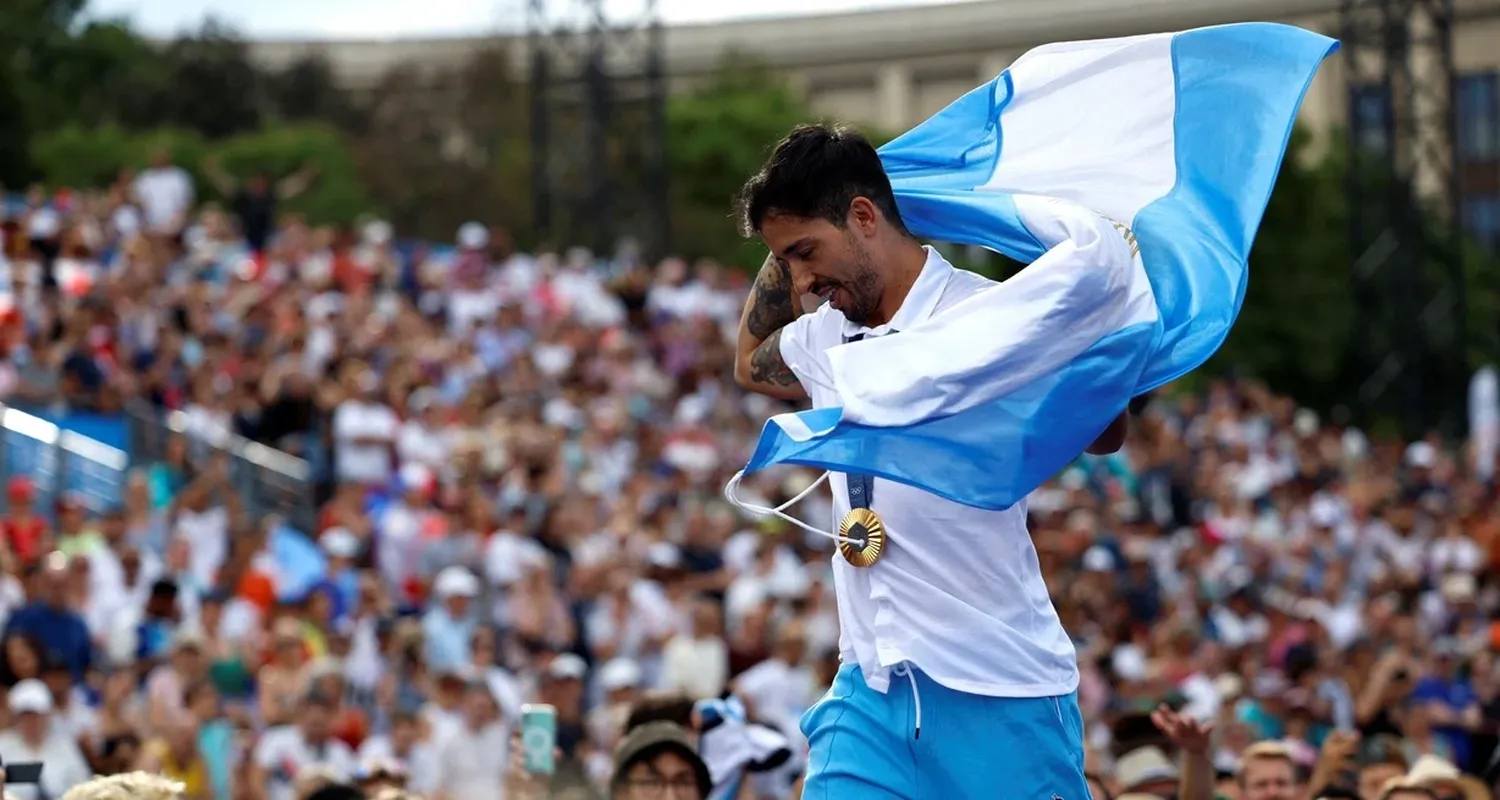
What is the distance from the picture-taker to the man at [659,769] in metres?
7.00

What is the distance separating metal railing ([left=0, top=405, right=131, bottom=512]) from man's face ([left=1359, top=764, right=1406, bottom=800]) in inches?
367

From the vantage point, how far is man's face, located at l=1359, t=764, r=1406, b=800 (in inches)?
378

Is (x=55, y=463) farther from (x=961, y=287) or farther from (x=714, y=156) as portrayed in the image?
(x=714, y=156)

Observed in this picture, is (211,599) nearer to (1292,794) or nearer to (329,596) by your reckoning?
(329,596)

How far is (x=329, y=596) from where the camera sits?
14.3m

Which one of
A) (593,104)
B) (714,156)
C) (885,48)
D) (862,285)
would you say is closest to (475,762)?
(862,285)

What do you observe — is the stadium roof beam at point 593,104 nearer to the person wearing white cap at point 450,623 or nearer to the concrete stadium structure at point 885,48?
the person wearing white cap at point 450,623

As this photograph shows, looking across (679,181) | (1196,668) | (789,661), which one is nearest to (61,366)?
(789,661)

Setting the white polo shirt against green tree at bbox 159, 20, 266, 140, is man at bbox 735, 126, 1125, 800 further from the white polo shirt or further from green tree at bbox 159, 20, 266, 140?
green tree at bbox 159, 20, 266, 140

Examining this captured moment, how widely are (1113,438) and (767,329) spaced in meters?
0.87

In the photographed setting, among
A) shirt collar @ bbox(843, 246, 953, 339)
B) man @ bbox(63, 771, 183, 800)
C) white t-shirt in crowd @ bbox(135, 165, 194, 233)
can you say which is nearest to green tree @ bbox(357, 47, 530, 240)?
white t-shirt in crowd @ bbox(135, 165, 194, 233)

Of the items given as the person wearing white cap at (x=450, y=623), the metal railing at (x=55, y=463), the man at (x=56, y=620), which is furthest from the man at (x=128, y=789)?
the metal railing at (x=55, y=463)

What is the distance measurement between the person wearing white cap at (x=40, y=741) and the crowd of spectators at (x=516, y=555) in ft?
0.05

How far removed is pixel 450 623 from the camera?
14.3 metres
